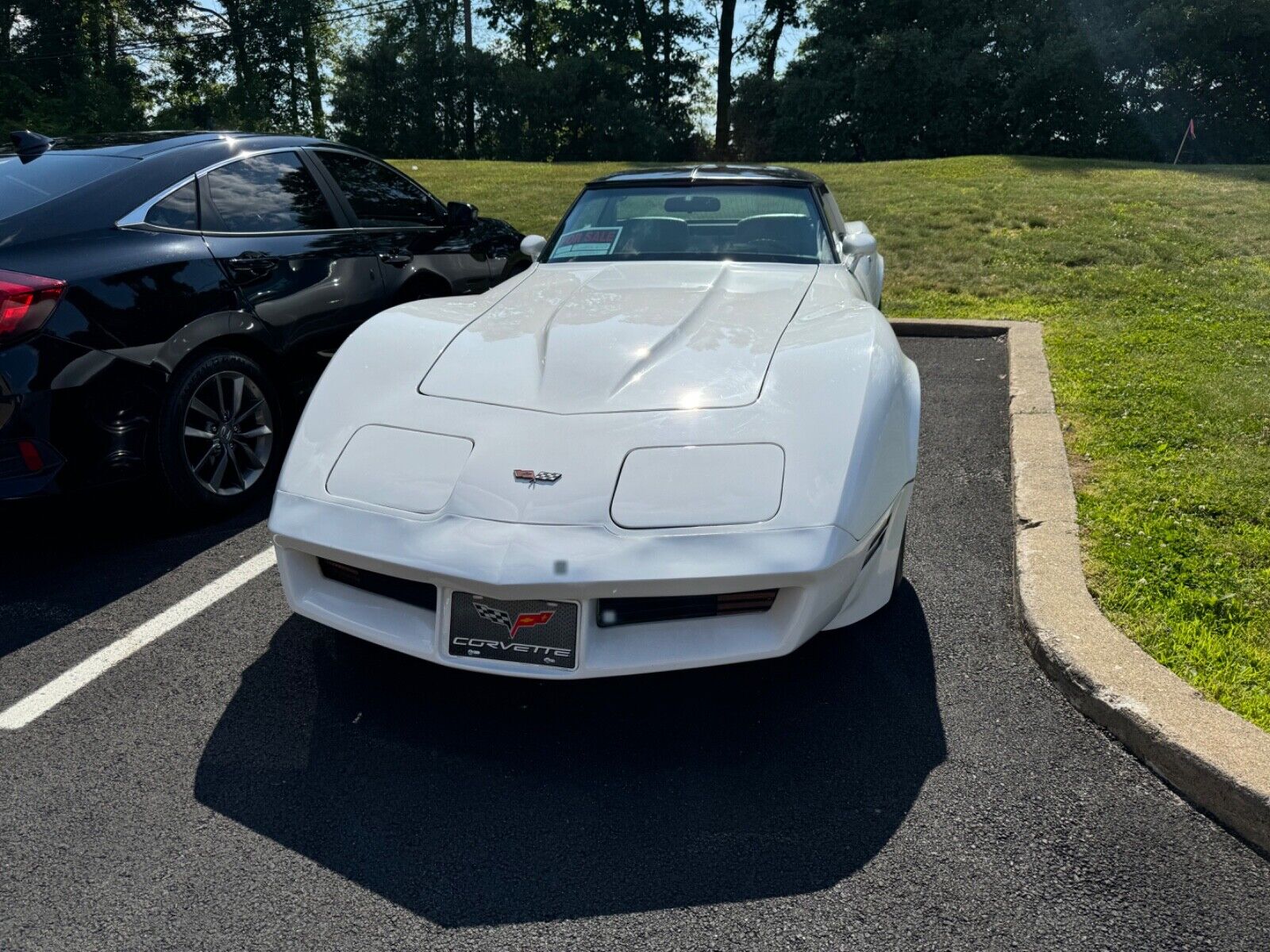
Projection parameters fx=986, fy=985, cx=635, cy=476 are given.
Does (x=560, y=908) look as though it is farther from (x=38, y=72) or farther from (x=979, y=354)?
(x=38, y=72)

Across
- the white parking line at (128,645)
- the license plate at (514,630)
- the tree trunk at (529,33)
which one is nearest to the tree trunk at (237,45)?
the tree trunk at (529,33)

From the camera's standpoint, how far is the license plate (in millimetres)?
2418

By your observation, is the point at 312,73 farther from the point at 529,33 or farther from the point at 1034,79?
the point at 1034,79

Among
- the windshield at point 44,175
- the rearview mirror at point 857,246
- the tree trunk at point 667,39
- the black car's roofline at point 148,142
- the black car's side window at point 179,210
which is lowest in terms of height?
the rearview mirror at point 857,246

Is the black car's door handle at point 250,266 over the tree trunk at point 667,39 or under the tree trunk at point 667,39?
under

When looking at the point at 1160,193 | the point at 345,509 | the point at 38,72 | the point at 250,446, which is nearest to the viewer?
the point at 345,509

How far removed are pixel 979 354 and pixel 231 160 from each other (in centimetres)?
494

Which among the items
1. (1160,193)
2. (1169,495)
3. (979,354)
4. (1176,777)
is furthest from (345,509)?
(1160,193)

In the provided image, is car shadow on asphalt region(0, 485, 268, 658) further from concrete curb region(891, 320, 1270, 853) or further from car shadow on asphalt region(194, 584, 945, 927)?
concrete curb region(891, 320, 1270, 853)

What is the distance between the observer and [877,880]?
2107mm

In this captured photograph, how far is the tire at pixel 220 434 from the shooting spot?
385 centimetres

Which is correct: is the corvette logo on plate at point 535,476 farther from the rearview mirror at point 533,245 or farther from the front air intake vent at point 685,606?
the rearview mirror at point 533,245

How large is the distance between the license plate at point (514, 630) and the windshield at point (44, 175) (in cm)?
254

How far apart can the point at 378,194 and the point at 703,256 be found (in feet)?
6.52
